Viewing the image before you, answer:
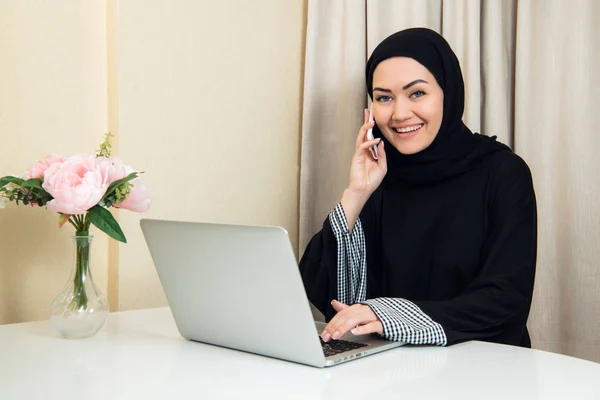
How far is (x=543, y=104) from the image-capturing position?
1.72 m

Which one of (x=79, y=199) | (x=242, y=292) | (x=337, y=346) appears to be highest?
(x=79, y=199)

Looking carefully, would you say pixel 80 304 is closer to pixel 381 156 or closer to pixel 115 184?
pixel 115 184

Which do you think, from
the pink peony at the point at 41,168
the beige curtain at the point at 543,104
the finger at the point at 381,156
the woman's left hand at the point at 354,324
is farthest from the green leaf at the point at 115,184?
the beige curtain at the point at 543,104

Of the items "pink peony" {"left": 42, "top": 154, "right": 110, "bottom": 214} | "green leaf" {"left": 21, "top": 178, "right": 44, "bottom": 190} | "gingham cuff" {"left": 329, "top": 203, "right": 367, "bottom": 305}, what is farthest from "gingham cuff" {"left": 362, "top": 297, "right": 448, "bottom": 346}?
"green leaf" {"left": 21, "top": 178, "right": 44, "bottom": 190}

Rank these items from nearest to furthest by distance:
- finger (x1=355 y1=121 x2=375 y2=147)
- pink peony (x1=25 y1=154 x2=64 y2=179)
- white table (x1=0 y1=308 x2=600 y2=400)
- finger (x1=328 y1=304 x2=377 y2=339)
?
white table (x1=0 y1=308 x2=600 y2=400) → finger (x1=328 y1=304 x2=377 y2=339) → pink peony (x1=25 y1=154 x2=64 y2=179) → finger (x1=355 y1=121 x2=375 y2=147)

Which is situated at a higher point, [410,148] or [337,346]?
[410,148]

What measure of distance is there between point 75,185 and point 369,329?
0.57 meters

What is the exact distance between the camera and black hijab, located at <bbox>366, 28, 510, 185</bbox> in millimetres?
1592

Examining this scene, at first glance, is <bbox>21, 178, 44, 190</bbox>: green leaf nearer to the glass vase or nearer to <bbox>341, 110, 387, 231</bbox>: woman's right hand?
the glass vase

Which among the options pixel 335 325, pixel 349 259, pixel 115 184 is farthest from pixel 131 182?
pixel 349 259

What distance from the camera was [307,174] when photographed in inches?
79.4

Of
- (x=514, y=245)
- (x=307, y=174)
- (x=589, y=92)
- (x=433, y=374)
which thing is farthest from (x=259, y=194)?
(x=433, y=374)

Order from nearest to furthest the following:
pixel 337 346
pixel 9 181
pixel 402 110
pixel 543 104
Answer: pixel 337 346, pixel 9 181, pixel 402 110, pixel 543 104

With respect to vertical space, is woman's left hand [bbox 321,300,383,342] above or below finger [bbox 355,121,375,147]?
below
